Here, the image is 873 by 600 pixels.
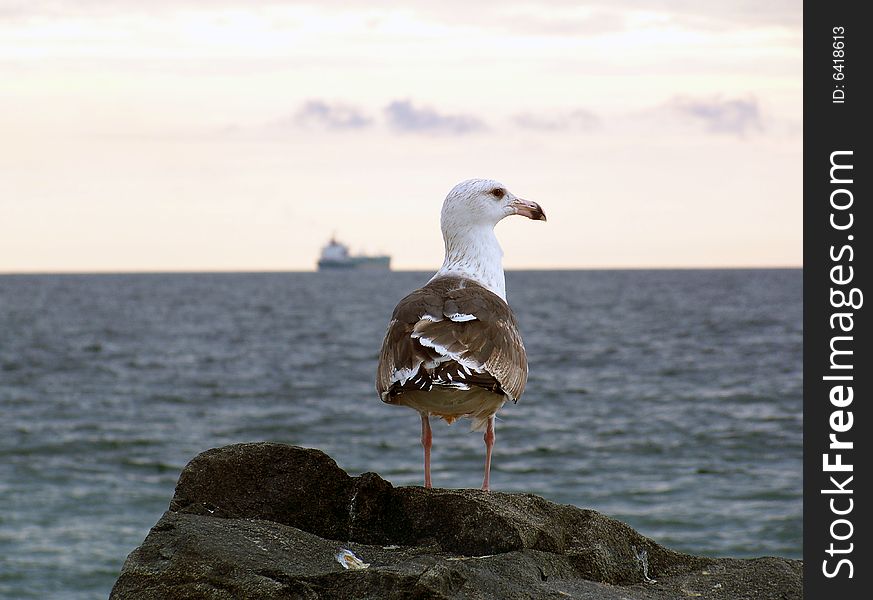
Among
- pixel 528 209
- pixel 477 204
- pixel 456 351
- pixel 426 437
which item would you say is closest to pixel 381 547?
pixel 456 351

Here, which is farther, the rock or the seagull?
the seagull

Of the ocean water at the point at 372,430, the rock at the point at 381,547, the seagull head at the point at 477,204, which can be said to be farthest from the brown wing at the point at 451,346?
the ocean water at the point at 372,430

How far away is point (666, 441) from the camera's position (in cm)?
2464

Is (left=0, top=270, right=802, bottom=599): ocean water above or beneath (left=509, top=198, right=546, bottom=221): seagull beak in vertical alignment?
beneath

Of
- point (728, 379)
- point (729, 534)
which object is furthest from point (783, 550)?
point (728, 379)

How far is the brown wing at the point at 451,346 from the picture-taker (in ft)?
20.1

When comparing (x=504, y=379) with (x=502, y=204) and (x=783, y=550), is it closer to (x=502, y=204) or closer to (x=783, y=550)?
(x=502, y=204)

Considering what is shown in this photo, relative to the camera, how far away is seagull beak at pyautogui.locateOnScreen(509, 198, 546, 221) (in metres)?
8.30

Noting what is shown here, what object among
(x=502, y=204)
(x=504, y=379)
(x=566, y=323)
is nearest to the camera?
(x=504, y=379)

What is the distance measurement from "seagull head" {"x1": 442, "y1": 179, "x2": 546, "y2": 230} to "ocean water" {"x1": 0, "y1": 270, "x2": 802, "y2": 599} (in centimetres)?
863

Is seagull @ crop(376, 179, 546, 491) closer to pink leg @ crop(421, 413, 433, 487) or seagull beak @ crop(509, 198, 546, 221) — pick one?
pink leg @ crop(421, 413, 433, 487)

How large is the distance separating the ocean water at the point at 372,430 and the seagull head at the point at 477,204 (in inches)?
340

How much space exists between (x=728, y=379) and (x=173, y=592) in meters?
34.4

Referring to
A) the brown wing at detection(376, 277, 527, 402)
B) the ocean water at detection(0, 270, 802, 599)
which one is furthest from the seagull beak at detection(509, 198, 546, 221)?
the ocean water at detection(0, 270, 802, 599)
